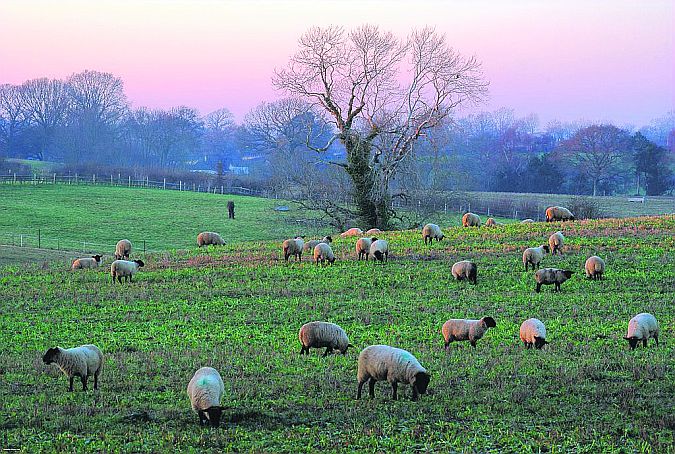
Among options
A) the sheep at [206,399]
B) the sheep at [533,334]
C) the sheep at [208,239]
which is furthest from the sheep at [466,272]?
the sheep at [208,239]

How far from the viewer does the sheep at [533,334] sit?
61.6 feet

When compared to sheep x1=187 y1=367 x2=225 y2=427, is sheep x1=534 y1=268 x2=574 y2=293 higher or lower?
higher

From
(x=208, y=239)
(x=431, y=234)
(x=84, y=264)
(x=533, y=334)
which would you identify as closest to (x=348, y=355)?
(x=533, y=334)

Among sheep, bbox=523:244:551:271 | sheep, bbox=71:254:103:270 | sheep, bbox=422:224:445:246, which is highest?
sheep, bbox=422:224:445:246

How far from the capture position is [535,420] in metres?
12.9

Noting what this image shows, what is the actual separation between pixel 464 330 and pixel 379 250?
1340cm

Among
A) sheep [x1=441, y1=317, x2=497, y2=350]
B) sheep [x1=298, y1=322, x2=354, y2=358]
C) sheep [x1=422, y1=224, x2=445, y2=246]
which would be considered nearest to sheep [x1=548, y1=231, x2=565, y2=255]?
sheep [x1=422, y1=224, x2=445, y2=246]

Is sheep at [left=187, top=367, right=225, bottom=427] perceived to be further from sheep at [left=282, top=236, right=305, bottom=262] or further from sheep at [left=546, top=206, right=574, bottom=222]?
sheep at [left=546, top=206, right=574, bottom=222]

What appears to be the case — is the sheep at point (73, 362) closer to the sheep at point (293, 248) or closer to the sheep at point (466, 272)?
the sheep at point (466, 272)

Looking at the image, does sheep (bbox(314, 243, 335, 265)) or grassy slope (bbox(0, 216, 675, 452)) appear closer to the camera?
grassy slope (bbox(0, 216, 675, 452))

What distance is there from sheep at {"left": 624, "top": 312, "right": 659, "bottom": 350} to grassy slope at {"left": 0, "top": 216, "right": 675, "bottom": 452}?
0.41 meters

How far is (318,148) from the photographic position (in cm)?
5906

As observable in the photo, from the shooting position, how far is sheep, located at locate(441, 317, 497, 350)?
19.1 metres

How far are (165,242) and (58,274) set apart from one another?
25537mm
